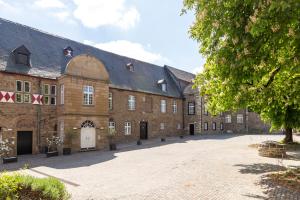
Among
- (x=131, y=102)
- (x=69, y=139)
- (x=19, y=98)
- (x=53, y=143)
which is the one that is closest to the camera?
(x=19, y=98)

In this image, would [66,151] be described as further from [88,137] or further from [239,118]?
[239,118]

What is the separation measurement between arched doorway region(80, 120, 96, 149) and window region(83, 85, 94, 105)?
5.66ft

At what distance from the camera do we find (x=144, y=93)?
108 ft

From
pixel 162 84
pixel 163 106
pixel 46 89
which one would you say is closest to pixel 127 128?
pixel 163 106

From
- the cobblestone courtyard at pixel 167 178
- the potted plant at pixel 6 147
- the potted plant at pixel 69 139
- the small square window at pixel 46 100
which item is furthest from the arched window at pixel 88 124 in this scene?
the cobblestone courtyard at pixel 167 178

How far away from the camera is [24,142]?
2038 cm

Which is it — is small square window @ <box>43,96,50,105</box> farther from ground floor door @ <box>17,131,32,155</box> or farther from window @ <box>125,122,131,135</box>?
window @ <box>125,122,131,135</box>

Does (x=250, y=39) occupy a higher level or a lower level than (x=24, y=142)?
higher

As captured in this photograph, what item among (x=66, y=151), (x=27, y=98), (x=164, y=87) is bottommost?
(x=66, y=151)

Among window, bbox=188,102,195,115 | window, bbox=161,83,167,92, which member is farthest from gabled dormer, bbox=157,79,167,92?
window, bbox=188,102,195,115

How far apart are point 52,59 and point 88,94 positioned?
529cm

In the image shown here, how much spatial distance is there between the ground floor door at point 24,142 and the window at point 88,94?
5187 millimetres

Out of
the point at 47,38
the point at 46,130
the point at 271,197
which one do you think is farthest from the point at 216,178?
the point at 47,38

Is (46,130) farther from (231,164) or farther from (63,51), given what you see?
(231,164)
